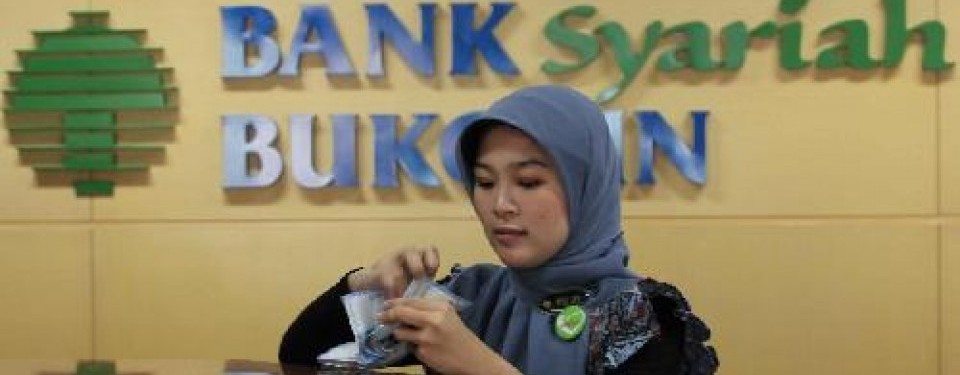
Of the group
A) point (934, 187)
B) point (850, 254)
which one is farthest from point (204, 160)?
point (934, 187)

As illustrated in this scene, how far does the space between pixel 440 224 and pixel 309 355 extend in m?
1.25

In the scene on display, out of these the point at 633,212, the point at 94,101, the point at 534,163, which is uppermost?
the point at 94,101

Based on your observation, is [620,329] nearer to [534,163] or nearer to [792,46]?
[534,163]

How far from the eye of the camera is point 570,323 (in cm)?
135

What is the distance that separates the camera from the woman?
1306 millimetres

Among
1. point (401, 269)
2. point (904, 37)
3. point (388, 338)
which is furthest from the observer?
point (904, 37)

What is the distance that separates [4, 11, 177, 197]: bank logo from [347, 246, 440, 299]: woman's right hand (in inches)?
63.3

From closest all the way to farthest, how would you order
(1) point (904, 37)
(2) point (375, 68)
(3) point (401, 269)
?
(3) point (401, 269)
(1) point (904, 37)
(2) point (375, 68)

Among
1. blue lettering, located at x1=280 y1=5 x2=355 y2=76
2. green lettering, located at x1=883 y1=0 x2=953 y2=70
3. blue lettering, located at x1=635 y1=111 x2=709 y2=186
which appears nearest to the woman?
blue lettering, located at x1=635 y1=111 x2=709 y2=186

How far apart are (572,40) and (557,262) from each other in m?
1.43

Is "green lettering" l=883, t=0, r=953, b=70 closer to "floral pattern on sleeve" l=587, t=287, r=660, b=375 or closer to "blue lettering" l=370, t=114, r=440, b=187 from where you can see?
"blue lettering" l=370, t=114, r=440, b=187

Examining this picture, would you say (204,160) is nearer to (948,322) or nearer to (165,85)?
(165,85)

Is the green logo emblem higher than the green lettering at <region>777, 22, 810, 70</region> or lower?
lower

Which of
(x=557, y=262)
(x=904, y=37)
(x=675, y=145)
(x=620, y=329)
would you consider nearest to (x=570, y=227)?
(x=557, y=262)
